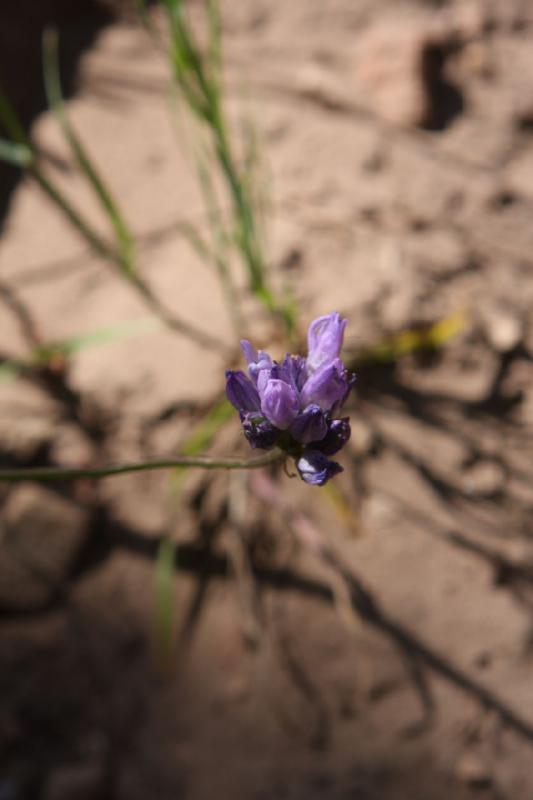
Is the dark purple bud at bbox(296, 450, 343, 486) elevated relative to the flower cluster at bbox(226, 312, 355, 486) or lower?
lower

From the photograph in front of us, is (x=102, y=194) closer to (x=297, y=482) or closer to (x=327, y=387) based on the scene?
(x=297, y=482)

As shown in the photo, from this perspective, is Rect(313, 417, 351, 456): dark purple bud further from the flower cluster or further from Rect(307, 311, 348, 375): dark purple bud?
Rect(307, 311, 348, 375): dark purple bud

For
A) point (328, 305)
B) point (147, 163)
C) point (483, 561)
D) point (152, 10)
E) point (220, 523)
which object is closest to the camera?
point (483, 561)

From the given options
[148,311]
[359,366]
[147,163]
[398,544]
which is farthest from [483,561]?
[147,163]

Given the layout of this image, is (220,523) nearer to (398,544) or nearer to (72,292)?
(398,544)

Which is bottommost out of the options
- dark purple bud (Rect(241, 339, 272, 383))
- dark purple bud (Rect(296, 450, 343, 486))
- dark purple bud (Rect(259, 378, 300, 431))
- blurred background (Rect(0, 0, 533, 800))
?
blurred background (Rect(0, 0, 533, 800))

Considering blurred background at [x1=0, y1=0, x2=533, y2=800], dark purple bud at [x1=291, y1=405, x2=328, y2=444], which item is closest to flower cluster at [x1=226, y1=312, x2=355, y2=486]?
dark purple bud at [x1=291, y1=405, x2=328, y2=444]

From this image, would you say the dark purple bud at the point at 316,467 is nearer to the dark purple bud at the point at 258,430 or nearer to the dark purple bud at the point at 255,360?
the dark purple bud at the point at 258,430
